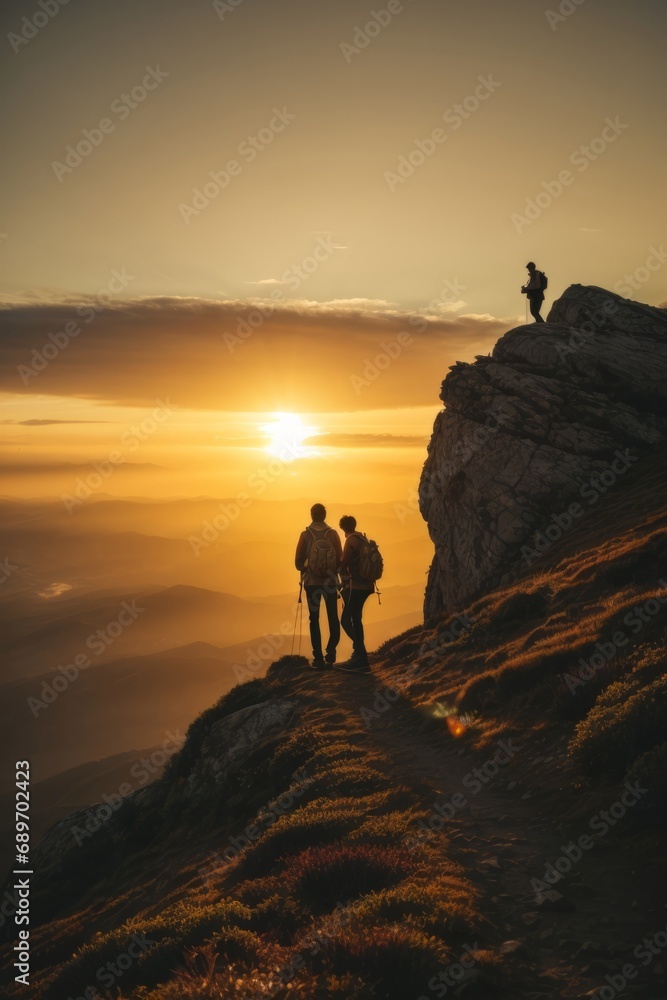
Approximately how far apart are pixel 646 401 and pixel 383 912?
29.3m

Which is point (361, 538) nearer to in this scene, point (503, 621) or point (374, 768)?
point (503, 621)

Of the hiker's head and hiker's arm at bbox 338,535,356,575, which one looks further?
hiker's arm at bbox 338,535,356,575

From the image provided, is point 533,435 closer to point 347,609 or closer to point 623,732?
point 347,609

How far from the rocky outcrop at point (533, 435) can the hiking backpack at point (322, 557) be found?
10455 millimetres

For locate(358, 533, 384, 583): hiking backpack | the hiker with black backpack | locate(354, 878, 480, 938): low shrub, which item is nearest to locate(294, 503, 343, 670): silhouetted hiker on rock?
the hiker with black backpack

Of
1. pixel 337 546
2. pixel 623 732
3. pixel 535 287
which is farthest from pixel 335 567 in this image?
pixel 535 287

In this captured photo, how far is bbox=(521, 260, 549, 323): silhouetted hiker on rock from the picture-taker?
3477cm

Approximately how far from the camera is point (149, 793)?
22.3 metres

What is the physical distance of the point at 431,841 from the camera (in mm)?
9164

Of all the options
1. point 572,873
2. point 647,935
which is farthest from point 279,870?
point 647,935

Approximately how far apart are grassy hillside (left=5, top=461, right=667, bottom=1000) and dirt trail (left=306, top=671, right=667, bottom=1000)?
0.10ft

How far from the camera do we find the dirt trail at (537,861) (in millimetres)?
5930

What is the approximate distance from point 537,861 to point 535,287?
3254cm

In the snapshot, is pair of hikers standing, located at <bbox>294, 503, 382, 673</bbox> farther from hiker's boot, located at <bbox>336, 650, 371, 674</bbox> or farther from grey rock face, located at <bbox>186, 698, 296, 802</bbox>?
grey rock face, located at <bbox>186, 698, 296, 802</bbox>
